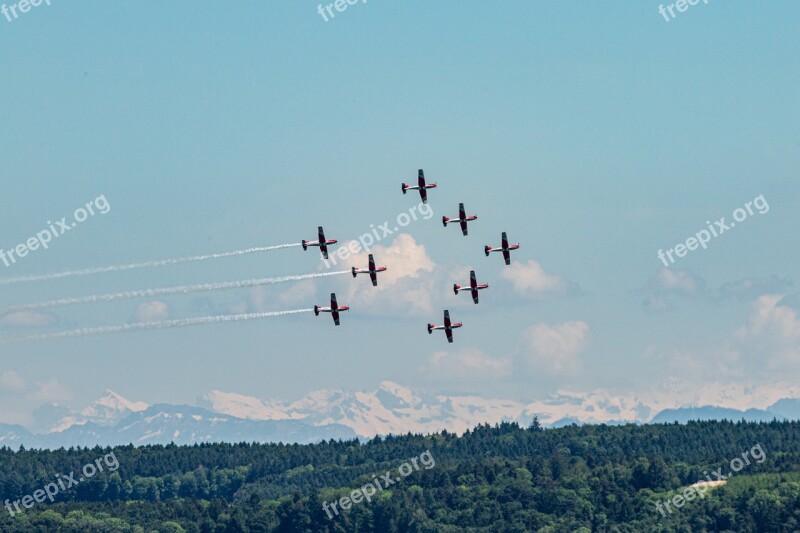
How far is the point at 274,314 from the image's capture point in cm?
19900

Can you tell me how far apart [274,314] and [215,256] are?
10480 millimetres

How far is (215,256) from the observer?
196375 mm
